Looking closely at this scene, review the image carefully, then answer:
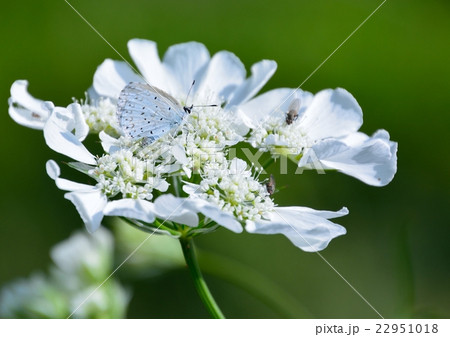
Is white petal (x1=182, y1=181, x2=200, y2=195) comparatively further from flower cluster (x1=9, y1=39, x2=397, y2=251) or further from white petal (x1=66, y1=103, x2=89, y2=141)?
white petal (x1=66, y1=103, x2=89, y2=141)

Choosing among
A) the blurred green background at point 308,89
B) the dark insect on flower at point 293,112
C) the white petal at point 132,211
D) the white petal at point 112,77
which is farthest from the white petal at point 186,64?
the blurred green background at point 308,89

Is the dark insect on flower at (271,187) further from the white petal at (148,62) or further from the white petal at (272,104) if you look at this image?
the white petal at (148,62)

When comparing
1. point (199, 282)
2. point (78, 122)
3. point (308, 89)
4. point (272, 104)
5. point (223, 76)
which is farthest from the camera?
point (308, 89)

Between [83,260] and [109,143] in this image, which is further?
[83,260]

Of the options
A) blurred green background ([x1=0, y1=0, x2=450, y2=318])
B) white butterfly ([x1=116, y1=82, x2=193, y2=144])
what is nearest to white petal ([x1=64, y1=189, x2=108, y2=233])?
white butterfly ([x1=116, y1=82, x2=193, y2=144])

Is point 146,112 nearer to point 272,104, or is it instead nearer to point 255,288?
point 272,104

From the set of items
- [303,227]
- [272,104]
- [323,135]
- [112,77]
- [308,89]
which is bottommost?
[303,227]

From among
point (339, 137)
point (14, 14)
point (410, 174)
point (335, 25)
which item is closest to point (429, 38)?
point (335, 25)

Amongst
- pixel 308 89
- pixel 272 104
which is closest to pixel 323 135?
pixel 272 104
